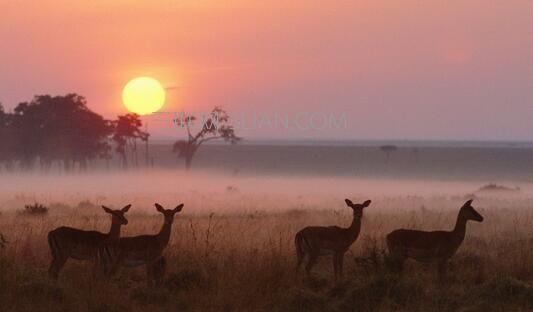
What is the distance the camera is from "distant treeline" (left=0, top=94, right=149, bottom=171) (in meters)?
82.0

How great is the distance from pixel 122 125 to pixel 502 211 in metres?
60.7

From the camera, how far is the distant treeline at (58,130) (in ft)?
269

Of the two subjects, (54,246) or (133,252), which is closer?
(133,252)

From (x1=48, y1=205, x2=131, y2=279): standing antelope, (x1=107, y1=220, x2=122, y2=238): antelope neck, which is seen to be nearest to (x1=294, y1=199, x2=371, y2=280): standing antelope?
(x1=107, y1=220, x2=122, y2=238): antelope neck

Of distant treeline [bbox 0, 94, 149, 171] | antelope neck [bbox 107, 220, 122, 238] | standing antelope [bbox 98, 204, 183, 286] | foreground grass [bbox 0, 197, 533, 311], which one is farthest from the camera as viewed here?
distant treeline [bbox 0, 94, 149, 171]

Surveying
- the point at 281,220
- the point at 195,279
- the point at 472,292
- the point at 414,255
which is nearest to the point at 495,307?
the point at 472,292

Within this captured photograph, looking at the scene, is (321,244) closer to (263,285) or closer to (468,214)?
(263,285)

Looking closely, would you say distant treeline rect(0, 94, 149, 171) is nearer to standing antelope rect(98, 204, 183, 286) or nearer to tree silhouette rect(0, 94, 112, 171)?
tree silhouette rect(0, 94, 112, 171)

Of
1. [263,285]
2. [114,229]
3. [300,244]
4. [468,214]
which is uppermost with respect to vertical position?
[468,214]

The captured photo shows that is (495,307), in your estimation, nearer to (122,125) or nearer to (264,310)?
(264,310)

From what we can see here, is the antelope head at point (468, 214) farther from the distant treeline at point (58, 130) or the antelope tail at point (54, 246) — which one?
the distant treeline at point (58, 130)

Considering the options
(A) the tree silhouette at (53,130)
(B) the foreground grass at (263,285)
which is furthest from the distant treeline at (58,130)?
(B) the foreground grass at (263,285)

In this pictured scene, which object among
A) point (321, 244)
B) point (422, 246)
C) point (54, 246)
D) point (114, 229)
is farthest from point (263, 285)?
point (54, 246)

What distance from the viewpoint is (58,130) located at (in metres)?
81.9
